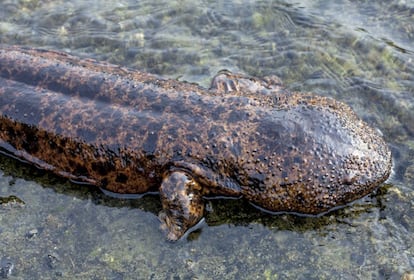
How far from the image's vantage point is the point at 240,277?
4.17 m

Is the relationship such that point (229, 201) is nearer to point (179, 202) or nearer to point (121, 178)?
point (179, 202)

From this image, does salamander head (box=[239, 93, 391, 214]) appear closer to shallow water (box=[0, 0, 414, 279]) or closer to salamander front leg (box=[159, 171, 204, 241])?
shallow water (box=[0, 0, 414, 279])

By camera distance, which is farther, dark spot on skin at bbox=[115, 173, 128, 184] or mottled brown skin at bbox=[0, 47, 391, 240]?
dark spot on skin at bbox=[115, 173, 128, 184]

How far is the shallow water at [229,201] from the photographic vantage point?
168 inches

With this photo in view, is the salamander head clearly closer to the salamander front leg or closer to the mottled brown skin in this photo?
the mottled brown skin

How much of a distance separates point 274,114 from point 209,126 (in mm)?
553

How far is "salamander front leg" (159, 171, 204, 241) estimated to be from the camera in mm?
4262

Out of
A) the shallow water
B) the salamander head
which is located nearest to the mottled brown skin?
the salamander head

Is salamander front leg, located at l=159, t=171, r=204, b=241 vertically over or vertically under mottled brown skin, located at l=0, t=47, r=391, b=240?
under

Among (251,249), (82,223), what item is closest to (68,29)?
(82,223)

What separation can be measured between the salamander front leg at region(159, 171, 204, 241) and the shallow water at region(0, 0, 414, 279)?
0.51 feet

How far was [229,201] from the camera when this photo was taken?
4613 millimetres

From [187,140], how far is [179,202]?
517mm

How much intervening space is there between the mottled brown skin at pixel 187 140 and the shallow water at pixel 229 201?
21 cm
